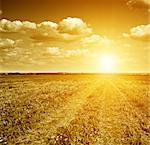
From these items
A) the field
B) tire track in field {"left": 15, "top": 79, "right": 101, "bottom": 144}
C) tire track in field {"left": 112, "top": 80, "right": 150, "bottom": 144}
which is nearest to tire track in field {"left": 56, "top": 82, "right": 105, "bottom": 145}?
the field

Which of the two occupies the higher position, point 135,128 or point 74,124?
point 74,124

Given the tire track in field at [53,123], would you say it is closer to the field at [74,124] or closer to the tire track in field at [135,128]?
the field at [74,124]

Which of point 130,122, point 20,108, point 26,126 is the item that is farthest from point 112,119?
point 20,108

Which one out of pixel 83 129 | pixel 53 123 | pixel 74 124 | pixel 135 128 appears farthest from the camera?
pixel 53 123

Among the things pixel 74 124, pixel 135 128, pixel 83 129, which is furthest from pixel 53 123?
pixel 135 128

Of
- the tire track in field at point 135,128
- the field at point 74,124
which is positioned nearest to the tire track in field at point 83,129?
the field at point 74,124

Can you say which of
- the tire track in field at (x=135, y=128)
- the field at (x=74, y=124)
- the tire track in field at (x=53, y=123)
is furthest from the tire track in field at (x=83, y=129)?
the tire track in field at (x=135, y=128)

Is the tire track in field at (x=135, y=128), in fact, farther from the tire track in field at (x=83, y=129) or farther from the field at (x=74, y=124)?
the tire track in field at (x=83, y=129)

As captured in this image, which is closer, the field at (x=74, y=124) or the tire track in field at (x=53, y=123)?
the field at (x=74, y=124)

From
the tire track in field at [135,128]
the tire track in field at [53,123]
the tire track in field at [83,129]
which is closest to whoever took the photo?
the tire track in field at [83,129]

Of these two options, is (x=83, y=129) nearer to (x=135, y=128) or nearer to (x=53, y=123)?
(x=53, y=123)

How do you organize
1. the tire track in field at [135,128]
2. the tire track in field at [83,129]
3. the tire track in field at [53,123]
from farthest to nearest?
the tire track in field at [53,123], the tire track in field at [135,128], the tire track in field at [83,129]

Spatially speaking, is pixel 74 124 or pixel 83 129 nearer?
pixel 83 129

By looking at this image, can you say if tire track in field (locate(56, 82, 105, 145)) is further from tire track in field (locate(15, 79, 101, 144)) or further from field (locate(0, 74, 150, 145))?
tire track in field (locate(15, 79, 101, 144))
